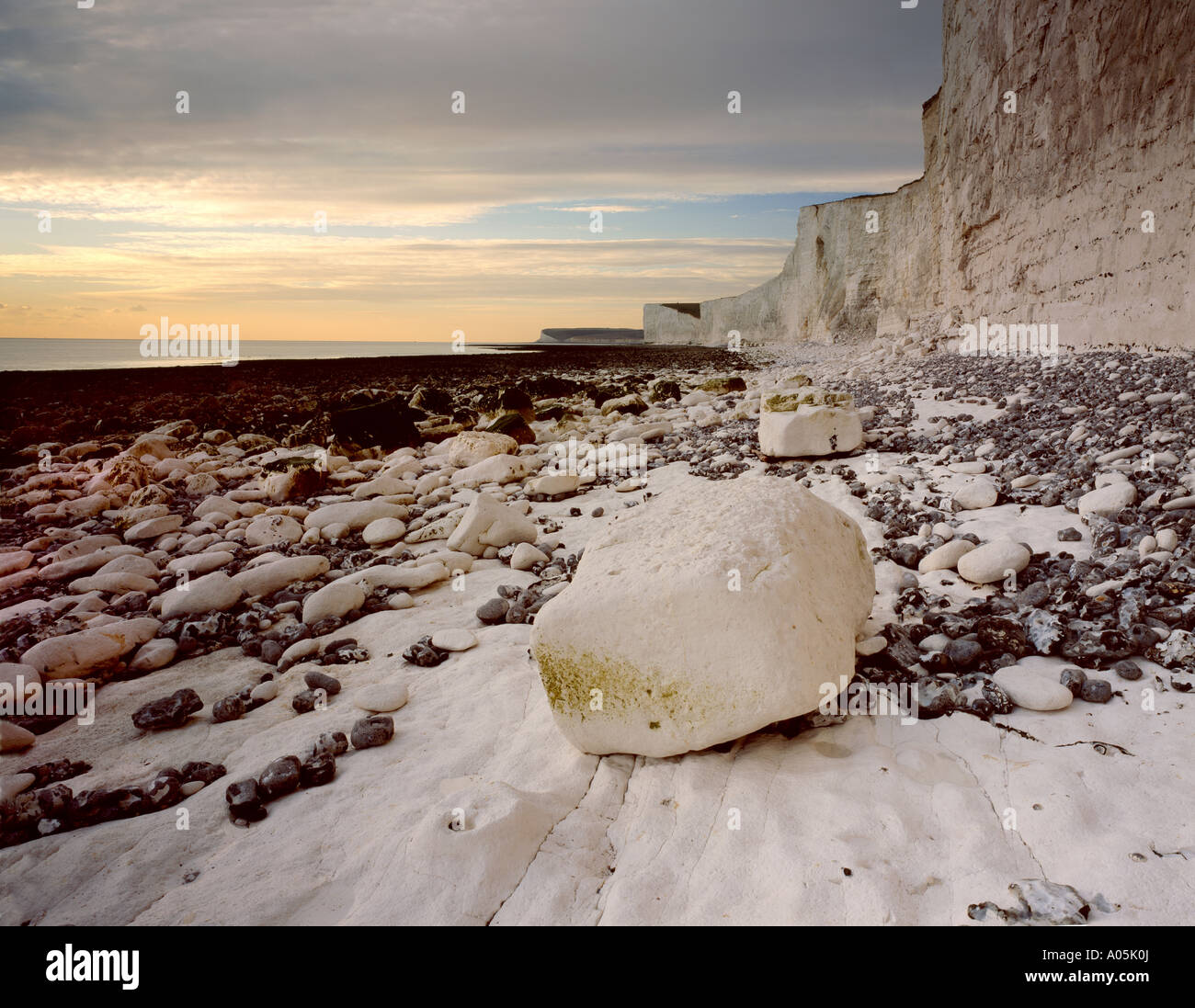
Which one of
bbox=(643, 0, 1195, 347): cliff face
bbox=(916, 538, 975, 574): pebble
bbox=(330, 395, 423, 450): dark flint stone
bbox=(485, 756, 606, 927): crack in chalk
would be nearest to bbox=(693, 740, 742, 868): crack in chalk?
bbox=(485, 756, 606, 927): crack in chalk

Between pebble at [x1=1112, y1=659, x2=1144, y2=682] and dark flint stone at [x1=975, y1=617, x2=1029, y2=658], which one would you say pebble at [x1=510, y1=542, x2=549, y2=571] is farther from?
pebble at [x1=1112, y1=659, x2=1144, y2=682]

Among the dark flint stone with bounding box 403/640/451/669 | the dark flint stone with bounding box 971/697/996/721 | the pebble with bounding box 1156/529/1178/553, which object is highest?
the pebble with bounding box 1156/529/1178/553

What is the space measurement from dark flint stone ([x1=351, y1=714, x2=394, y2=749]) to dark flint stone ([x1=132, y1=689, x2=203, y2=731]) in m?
0.96

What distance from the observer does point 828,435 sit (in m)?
6.11

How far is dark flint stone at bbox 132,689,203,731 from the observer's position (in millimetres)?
2992

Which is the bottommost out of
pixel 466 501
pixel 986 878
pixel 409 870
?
pixel 409 870

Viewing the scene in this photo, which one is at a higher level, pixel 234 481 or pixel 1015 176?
pixel 1015 176

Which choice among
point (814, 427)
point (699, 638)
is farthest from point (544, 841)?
point (814, 427)

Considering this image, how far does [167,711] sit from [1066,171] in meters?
13.4

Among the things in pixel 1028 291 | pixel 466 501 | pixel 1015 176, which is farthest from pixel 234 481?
pixel 1015 176

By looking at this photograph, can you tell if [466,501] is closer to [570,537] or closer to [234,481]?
[570,537]

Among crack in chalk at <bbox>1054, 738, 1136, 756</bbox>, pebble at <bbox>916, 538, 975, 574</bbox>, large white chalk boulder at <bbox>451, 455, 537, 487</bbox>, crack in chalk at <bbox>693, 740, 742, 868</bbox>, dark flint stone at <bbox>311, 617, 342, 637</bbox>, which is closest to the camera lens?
crack in chalk at <bbox>693, 740, 742, 868</bbox>

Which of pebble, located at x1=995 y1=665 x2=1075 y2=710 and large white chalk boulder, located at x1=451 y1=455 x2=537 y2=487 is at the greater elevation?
large white chalk boulder, located at x1=451 y1=455 x2=537 y2=487
